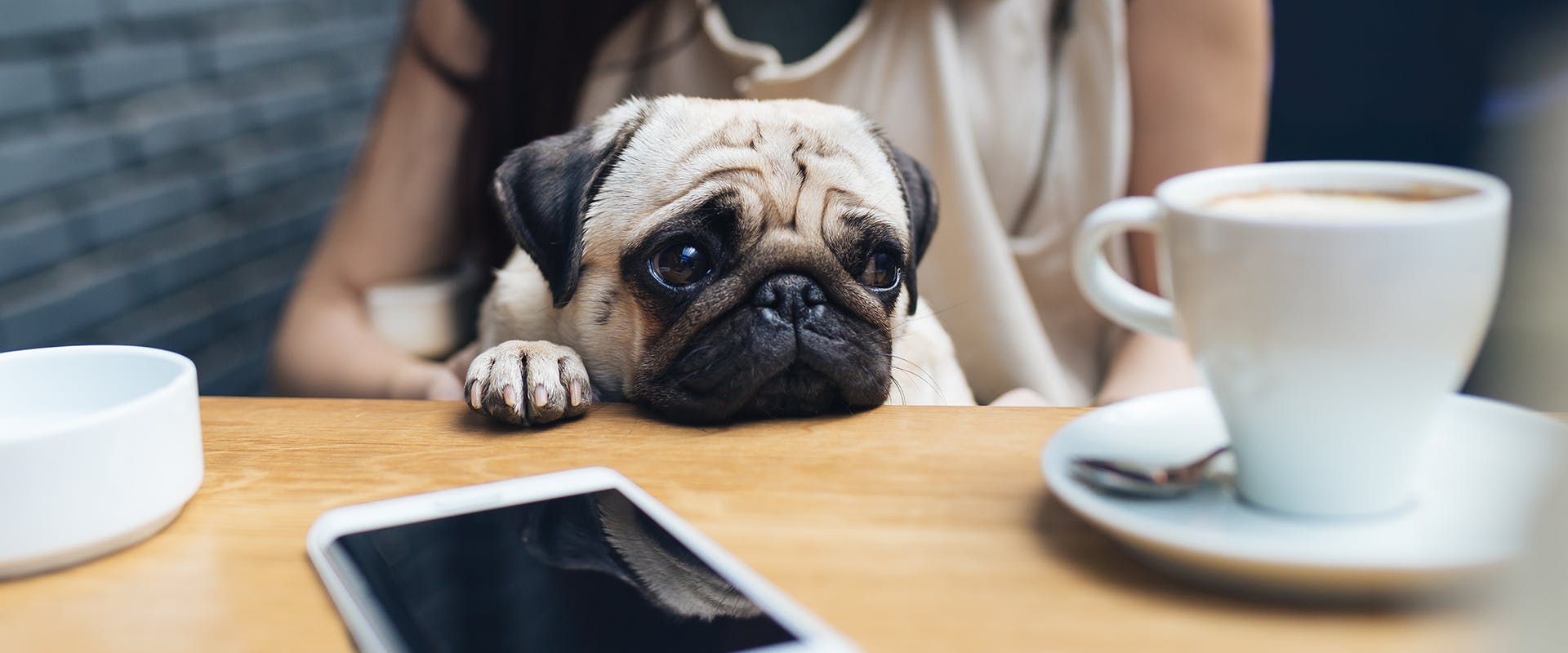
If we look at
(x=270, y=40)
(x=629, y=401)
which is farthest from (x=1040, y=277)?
(x=270, y=40)

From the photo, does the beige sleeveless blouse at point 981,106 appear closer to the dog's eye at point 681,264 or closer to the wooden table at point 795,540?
the dog's eye at point 681,264

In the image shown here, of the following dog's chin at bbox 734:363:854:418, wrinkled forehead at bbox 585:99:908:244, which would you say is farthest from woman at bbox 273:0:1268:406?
dog's chin at bbox 734:363:854:418

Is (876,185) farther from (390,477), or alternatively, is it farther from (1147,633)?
(1147,633)

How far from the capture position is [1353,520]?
1.60ft

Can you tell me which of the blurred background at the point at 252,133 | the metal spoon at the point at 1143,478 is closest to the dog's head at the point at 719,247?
the metal spoon at the point at 1143,478

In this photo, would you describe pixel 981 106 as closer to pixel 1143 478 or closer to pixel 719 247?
pixel 719 247

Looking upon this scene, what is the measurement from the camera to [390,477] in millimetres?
654

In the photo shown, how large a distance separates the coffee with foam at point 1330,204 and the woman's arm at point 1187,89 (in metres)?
0.83

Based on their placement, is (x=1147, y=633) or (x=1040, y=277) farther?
(x=1040, y=277)

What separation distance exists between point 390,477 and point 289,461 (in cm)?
8

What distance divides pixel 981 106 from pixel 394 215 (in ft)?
2.32

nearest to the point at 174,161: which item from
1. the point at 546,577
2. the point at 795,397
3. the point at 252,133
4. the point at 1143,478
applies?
the point at 252,133

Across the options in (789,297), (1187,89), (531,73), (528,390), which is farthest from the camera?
(1187,89)

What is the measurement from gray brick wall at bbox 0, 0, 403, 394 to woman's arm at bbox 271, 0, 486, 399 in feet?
1.95
